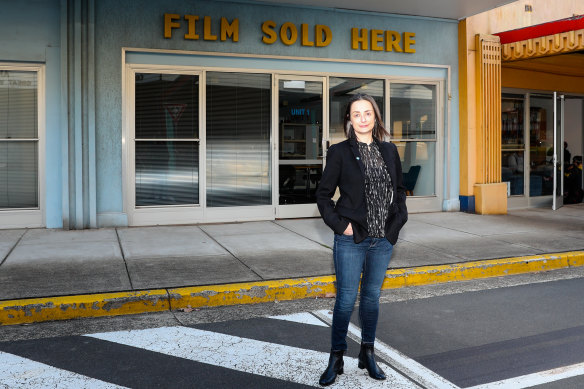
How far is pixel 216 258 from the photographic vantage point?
24.7 ft

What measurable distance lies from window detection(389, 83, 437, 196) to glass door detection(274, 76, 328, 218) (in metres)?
1.70

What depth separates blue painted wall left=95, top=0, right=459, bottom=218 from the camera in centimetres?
970

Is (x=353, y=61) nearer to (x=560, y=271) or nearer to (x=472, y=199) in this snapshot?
(x=472, y=199)

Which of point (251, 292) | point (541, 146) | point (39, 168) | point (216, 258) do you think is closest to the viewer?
point (251, 292)

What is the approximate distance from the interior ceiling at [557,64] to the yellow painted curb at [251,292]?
857 centimetres

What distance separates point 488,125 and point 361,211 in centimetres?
899

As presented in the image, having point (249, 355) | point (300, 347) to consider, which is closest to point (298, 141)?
point (300, 347)

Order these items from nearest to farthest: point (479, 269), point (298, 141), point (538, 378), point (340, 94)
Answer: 1. point (538, 378)
2. point (479, 269)
3. point (298, 141)
4. point (340, 94)

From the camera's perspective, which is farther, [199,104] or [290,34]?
[290,34]

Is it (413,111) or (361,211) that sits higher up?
(413,111)

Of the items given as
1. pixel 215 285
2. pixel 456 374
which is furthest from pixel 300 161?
pixel 456 374

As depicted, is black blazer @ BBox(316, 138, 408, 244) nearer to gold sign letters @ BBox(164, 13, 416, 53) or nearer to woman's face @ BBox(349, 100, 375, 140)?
woman's face @ BBox(349, 100, 375, 140)

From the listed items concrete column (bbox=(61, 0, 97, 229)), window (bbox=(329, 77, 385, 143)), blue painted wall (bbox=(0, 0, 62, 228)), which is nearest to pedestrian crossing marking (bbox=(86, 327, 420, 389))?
concrete column (bbox=(61, 0, 97, 229))

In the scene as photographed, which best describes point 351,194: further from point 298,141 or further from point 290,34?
point 290,34
